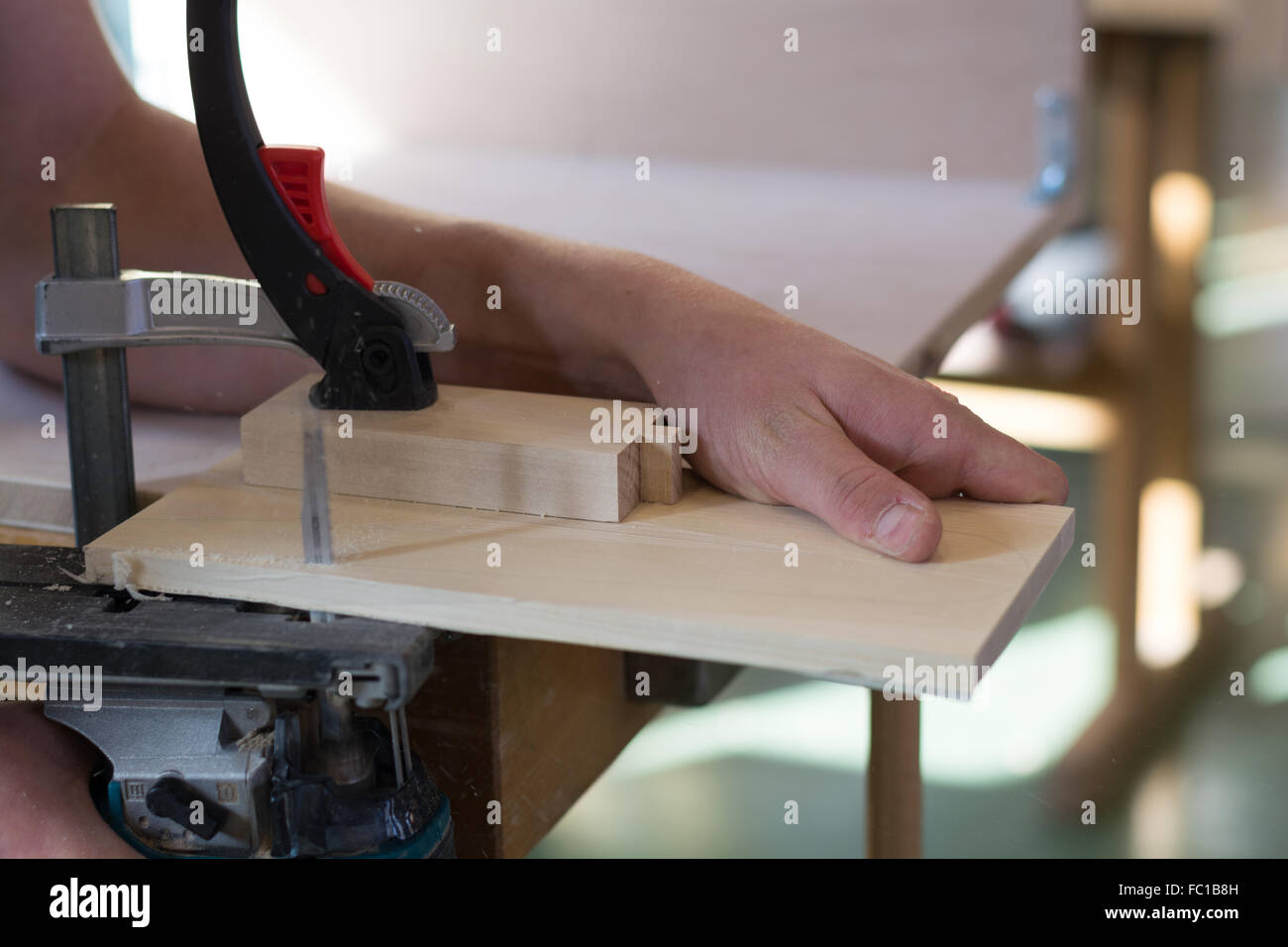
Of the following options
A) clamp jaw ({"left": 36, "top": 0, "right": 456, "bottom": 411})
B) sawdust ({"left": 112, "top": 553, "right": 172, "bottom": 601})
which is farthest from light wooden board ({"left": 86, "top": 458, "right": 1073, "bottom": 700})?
clamp jaw ({"left": 36, "top": 0, "right": 456, "bottom": 411})

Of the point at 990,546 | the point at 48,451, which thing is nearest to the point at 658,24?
the point at 48,451

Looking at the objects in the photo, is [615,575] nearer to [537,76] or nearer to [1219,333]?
[537,76]

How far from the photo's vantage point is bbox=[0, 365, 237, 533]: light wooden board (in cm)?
90

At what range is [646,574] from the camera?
2.31 feet

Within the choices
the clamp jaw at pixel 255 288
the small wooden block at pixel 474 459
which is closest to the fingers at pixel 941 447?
the small wooden block at pixel 474 459

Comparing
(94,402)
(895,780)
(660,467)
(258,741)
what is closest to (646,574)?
(660,467)

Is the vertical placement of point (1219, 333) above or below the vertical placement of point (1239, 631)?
above

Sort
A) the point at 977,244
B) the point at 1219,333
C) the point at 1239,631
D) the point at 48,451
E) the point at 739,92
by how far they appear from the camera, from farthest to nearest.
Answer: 1. the point at 1219,333
2. the point at 1239,631
3. the point at 739,92
4. the point at 977,244
5. the point at 48,451

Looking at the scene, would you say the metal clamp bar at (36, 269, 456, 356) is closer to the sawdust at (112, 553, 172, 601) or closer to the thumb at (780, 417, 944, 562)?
the sawdust at (112, 553, 172, 601)

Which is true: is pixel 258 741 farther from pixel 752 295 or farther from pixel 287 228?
pixel 752 295

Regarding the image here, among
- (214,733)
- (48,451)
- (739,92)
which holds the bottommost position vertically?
(214,733)

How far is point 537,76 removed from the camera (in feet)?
5.92

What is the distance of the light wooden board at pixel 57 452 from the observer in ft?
2.96
